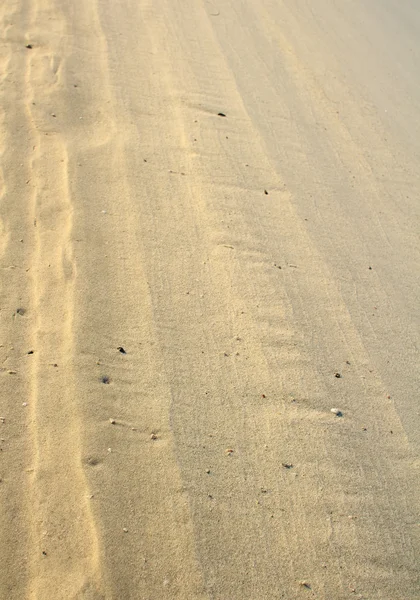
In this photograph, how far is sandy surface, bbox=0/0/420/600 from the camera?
5.80 ft

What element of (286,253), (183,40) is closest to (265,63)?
(183,40)

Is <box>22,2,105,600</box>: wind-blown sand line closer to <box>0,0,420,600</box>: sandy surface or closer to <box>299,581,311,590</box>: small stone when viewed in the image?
<box>0,0,420,600</box>: sandy surface

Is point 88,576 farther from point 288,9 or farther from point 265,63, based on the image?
point 288,9

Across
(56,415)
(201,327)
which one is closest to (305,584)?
(56,415)

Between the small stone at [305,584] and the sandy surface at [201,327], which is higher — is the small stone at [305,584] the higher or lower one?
the lower one

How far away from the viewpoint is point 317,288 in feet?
8.62

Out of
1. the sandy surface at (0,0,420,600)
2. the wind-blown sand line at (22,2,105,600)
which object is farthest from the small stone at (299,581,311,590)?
the wind-blown sand line at (22,2,105,600)

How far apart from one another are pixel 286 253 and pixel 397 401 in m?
0.78

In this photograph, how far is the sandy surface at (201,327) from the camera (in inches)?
69.6

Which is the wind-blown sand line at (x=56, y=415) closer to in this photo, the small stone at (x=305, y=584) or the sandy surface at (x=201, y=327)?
the sandy surface at (x=201, y=327)

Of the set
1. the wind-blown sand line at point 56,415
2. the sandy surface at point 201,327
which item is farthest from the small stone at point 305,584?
the wind-blown sand line at point 56,415

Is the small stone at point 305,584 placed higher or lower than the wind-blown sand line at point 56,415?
lower

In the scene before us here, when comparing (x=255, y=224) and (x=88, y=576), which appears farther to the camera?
(x=255, y=224)

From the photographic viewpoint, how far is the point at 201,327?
2357 millimetres
